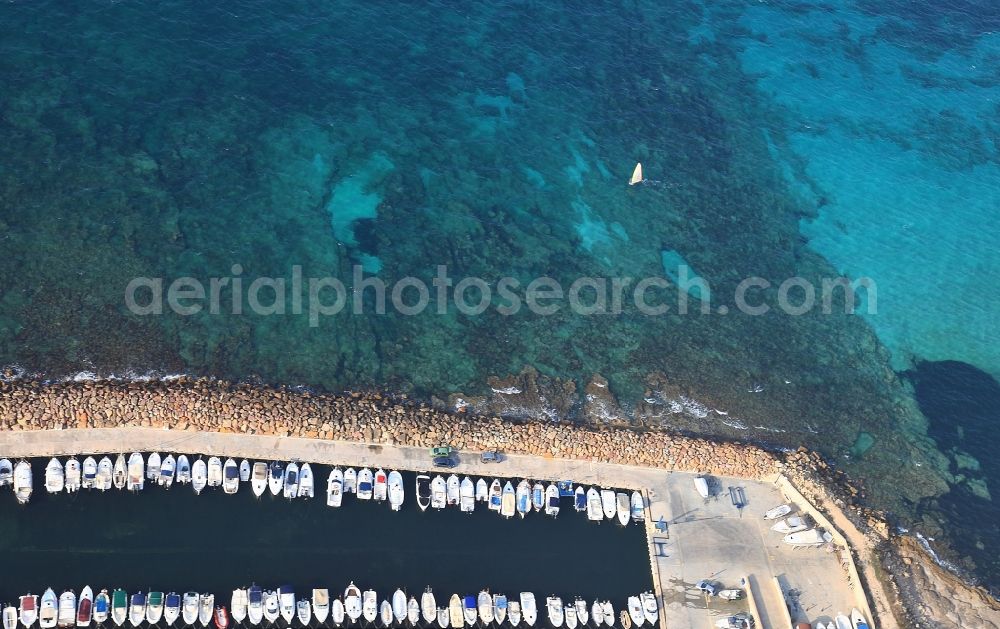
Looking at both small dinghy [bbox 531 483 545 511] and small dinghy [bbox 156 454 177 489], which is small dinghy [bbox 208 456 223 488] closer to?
small dinghy [bbox 156 454 177 489]

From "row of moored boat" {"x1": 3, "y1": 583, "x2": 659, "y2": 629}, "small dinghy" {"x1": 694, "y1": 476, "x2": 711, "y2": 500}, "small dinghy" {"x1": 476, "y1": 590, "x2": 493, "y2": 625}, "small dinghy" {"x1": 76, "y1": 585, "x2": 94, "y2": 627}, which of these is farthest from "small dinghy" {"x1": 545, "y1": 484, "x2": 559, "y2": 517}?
"small dinghy" {"x1": 76, "y1": 585, "x2": 94, "y2": 627}

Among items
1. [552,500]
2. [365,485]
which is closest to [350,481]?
[365,485]

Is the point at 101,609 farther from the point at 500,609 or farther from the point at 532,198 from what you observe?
the point at 532,198

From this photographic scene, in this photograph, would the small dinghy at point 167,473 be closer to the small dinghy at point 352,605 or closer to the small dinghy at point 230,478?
the small dinghy at point 230,478

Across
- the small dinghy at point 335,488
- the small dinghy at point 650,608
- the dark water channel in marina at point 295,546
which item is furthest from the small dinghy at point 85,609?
the small dinghy at point 650,608

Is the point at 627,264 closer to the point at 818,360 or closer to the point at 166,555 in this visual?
the point at 818,360

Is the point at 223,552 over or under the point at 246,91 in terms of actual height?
under

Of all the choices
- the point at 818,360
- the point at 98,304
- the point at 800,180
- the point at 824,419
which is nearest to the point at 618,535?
the point at 824,419
